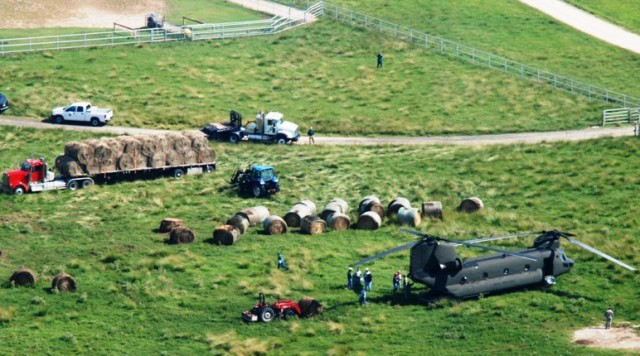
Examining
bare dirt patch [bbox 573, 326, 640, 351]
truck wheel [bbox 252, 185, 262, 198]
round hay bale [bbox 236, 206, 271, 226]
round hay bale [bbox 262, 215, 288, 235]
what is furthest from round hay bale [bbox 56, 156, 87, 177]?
bare dirt patch [bbox 573, 326, 640, 351]

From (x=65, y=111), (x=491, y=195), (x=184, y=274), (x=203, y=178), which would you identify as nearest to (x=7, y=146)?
(x=65, y=111)

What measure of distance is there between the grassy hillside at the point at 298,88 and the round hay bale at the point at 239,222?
23284mm

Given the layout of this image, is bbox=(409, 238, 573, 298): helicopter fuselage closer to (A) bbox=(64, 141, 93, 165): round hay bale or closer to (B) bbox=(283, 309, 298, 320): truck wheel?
(B) bbox=(283, 309, 298, 320): truck wheel

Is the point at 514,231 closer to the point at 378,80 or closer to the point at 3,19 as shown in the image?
the point at 378,80

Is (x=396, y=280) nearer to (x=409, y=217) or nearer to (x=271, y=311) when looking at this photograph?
(x=271, y=311)

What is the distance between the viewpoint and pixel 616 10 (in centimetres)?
14150

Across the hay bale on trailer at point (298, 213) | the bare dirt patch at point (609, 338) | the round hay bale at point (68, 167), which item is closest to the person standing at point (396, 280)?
the bare dirt patch at point (609, 338)

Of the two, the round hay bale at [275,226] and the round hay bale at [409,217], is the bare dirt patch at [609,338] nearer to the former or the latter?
the round hay bale at [409,217]

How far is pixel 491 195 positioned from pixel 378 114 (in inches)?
825

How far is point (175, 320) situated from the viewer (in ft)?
238

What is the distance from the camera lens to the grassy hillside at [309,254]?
70375 millimetres

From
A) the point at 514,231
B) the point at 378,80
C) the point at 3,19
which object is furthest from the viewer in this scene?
the point at 3,19

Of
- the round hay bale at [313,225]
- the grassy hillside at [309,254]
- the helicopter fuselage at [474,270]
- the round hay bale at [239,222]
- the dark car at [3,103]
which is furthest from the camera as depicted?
the dark car at [3,103]

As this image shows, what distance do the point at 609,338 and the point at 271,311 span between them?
16.5m
